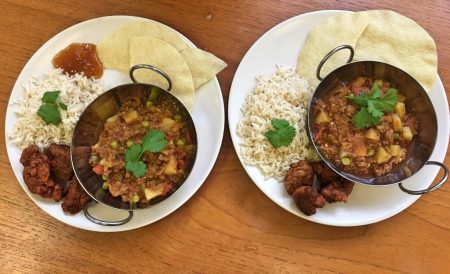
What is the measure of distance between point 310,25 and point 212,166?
923 mm

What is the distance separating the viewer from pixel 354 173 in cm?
237

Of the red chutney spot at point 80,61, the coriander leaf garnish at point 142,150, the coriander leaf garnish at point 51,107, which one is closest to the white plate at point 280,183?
the coriander leaf garnish at point 142,150

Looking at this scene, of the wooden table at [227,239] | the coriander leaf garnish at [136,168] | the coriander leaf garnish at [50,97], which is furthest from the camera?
the wooden table at [227,239]

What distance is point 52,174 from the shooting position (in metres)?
2.42

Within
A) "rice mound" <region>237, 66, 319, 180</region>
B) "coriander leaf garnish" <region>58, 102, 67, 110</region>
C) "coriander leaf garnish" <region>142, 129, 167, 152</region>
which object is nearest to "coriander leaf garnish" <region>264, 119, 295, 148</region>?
"rice mound" <region>237, 66, 319, 180</region>

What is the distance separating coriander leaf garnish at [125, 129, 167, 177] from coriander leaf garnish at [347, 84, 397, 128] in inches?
37.2

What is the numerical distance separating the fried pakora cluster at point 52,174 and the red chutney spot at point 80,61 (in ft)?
1.38

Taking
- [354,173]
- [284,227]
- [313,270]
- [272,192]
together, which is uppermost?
[354,173]

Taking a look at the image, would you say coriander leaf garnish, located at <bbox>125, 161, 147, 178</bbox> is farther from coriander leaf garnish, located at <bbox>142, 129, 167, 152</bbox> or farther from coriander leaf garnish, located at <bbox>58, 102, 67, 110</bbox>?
coriander leaf garnish, located at <bbox>58, 102, 67, 110</bbox>

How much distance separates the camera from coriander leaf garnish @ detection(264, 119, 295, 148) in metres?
2.37

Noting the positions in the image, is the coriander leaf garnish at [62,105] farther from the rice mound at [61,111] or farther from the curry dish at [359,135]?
the curry dish at [359,135]

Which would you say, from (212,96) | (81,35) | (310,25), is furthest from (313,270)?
(81,35)

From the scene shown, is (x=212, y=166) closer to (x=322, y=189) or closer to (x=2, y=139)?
(x=322, y=189)

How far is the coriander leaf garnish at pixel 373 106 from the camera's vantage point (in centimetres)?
231
